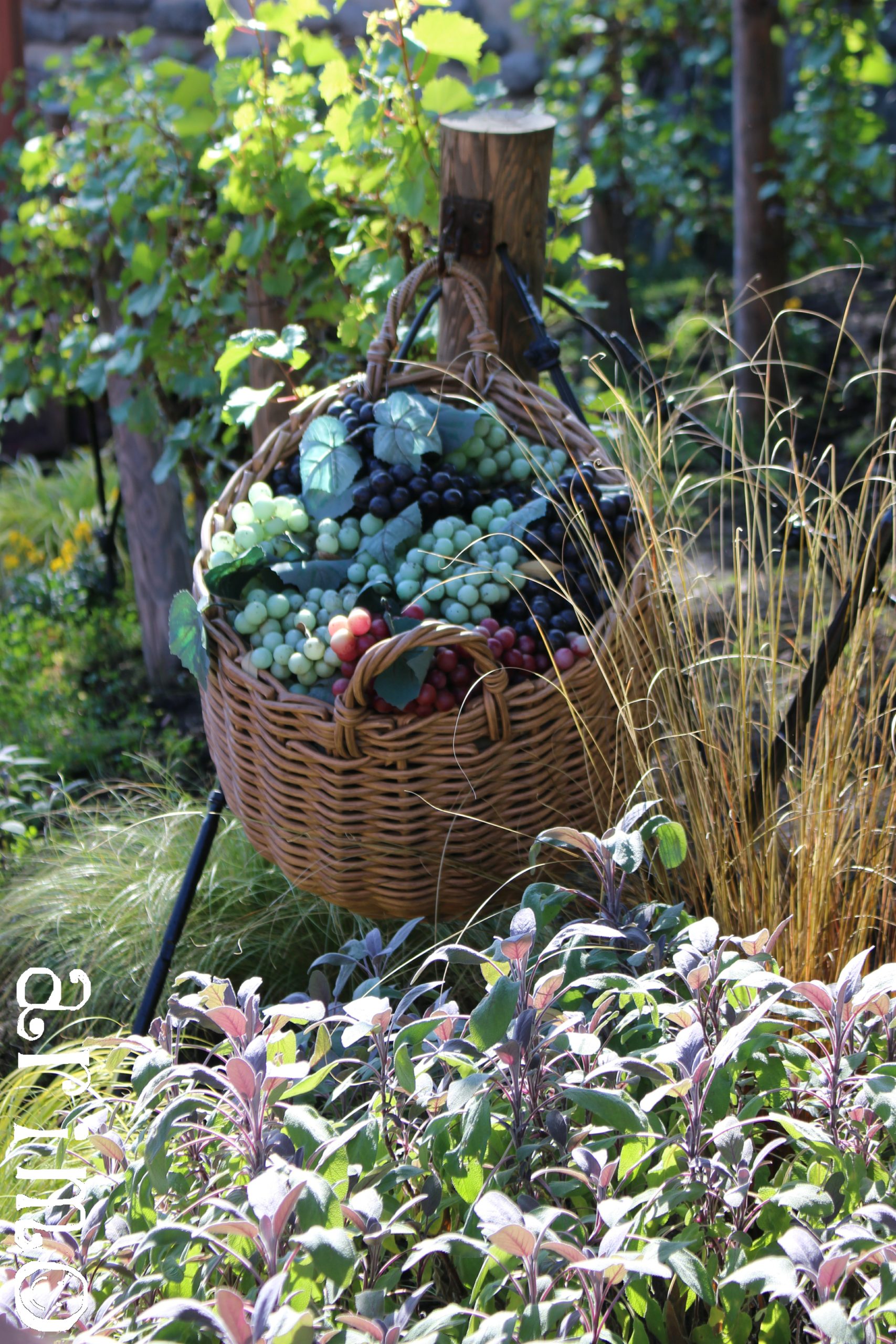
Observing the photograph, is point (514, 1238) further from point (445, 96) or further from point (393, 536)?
point (445, 96)

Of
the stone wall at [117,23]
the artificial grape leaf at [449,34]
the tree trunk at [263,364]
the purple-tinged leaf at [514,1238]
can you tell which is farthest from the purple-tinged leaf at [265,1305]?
the stone wall at [117,23]

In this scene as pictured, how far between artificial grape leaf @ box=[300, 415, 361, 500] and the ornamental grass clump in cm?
63

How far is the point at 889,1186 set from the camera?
92cm

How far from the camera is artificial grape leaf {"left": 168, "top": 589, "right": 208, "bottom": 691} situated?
4.46ft

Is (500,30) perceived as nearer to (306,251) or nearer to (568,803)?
(306,251)

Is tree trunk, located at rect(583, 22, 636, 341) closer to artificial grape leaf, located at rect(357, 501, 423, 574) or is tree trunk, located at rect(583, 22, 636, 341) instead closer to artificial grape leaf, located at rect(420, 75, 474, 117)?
artificial grape leaf, located at rect(420, 75, 474, 117)

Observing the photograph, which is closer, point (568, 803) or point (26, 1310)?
point (26, 1310)

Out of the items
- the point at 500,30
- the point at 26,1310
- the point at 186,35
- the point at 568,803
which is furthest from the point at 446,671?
the point at 500,30

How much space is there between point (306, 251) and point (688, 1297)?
6.29ft

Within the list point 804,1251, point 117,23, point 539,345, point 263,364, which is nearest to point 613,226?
point 117,23

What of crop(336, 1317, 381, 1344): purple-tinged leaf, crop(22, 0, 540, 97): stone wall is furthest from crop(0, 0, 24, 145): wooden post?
crop(336, 1317, 381, 1344): purple-tinged leaf

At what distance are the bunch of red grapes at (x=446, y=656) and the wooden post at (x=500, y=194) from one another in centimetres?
45

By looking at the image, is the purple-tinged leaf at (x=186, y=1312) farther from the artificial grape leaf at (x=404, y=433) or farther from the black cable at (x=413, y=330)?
the black cable at (x=413, y=330)

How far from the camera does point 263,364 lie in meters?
2.25
